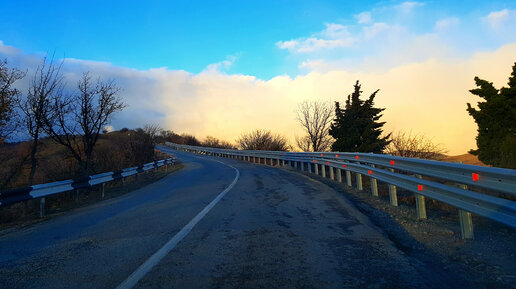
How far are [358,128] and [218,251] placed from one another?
1101 inches

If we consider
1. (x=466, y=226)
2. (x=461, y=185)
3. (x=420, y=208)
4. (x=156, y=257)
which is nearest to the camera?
(x=156, y=257)

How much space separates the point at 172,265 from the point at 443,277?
10.4 ft

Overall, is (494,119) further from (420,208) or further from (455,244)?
(455,244)

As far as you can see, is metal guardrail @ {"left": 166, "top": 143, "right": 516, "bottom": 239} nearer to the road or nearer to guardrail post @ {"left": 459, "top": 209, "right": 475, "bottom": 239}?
guardrail post @ {"left": 459, "top": 209, "right": 475, "bottom": 239}

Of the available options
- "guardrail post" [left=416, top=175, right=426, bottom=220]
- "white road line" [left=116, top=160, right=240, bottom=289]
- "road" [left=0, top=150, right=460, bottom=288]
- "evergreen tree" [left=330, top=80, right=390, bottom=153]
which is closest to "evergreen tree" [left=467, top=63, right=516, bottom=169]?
"evergreen tree" [left=330, top=80, right=390, bottom=153]

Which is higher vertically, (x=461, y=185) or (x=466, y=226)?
(x=461, y=185)

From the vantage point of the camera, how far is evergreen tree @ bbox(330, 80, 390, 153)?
29516mm

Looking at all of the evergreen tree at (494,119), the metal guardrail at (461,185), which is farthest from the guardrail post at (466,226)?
the evergreen tree at (494,119)

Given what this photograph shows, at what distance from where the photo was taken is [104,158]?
19453mm

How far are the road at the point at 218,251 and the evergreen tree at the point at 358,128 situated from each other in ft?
73.4

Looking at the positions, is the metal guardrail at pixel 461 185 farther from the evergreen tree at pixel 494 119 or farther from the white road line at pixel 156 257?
the evergreen tree at pixel 494 119

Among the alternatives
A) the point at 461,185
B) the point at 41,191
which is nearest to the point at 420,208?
the point at 461,185

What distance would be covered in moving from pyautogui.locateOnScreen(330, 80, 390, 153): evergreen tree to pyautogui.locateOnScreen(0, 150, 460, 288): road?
22376mm

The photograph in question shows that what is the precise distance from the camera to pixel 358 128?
30.7m
